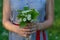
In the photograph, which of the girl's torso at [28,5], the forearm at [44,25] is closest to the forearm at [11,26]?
the girl's torso at [28,5]

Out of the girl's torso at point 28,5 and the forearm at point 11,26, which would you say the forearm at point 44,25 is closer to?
the girl's torso at point 28,5

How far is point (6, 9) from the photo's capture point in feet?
8.84

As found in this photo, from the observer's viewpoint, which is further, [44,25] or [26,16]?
[44,25]

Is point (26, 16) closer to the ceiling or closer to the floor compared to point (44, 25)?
closer to the ceiling

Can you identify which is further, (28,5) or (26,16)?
(28,5)

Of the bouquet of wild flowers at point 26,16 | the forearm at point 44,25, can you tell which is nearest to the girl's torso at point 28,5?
the forearm at point 44,25

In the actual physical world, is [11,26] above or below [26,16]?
below

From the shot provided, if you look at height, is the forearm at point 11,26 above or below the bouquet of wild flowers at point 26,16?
below

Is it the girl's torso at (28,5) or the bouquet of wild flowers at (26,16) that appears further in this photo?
the girl's torso at (28,5)

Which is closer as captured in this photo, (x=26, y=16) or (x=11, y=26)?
(x=26, y=16)

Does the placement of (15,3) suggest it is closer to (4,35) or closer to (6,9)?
(6,9)

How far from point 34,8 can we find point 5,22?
11.4 inches

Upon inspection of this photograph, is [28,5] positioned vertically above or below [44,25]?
above

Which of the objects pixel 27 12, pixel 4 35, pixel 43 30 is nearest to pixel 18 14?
pixel 27 12
